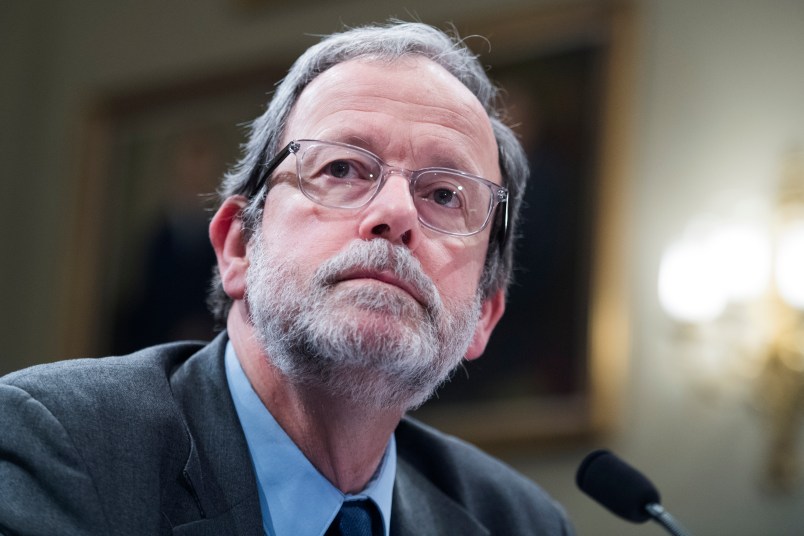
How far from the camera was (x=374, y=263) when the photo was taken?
221 cm

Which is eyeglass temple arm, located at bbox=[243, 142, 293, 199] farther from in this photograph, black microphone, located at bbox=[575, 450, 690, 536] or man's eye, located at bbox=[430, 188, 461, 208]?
black microphone, located at bbox=[575, 450, 690, 536]

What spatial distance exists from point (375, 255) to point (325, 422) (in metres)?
0.42

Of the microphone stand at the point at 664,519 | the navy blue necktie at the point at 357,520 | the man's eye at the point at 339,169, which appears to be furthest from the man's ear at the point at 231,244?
the microphone stand at the point at 664,519

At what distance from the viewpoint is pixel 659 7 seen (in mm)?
5523

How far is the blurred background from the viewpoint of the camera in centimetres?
473

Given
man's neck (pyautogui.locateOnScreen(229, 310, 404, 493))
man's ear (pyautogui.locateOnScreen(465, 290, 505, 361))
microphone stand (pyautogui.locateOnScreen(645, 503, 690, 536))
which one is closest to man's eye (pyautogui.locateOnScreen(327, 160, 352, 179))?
man's neck (pyautogui.locateOnScreen(229, 310, 404, 493))

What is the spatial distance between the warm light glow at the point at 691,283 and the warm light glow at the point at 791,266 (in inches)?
10.1

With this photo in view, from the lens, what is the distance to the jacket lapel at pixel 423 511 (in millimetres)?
2656

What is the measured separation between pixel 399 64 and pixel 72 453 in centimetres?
123

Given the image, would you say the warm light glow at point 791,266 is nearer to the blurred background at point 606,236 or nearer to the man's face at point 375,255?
the blurred background at point 606,236

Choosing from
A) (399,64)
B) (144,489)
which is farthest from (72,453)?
(399,64)

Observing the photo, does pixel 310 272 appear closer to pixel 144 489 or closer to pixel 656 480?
pixel 144 489

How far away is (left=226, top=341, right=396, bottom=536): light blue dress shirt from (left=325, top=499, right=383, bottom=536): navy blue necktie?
2 centimetres

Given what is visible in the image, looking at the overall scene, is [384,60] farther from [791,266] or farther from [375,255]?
[791,266]
